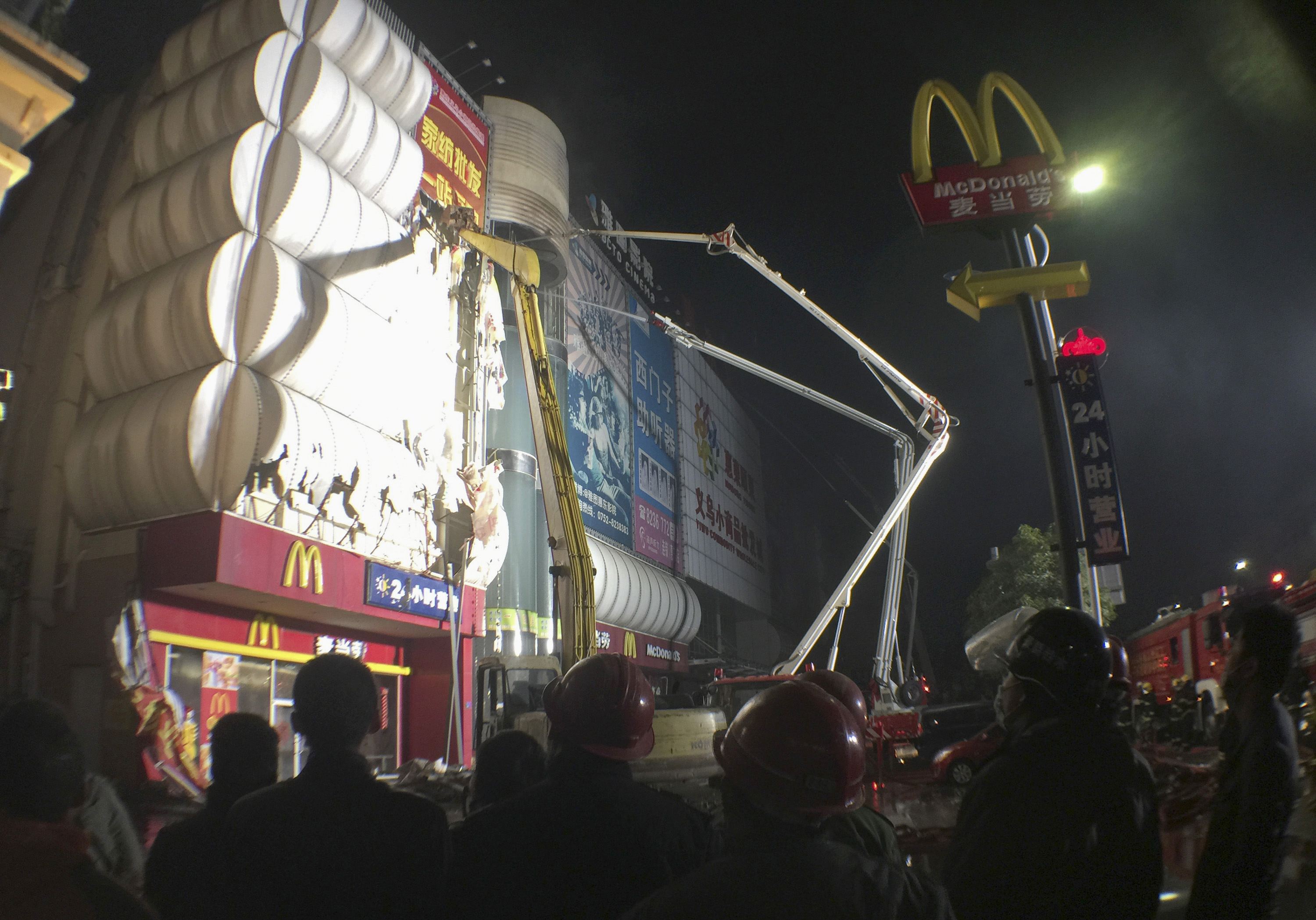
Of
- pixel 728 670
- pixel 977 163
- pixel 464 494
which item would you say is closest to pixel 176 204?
pixel 464 494

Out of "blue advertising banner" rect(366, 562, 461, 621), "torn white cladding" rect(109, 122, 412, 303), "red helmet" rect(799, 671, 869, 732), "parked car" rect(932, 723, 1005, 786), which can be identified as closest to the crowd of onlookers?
"red helmet" rect(799, 671, 869, 732)

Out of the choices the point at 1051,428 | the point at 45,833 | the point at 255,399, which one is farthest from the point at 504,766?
the point at 255,399

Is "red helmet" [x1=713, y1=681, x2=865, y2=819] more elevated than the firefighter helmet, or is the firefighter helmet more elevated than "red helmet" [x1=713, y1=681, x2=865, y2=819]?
the firefighter helmet

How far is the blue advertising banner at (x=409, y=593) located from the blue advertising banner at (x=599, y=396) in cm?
746

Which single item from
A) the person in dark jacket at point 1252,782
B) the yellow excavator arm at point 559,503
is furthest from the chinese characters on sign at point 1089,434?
the yellow excavator arm at point 559,503

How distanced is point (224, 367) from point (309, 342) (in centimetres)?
147

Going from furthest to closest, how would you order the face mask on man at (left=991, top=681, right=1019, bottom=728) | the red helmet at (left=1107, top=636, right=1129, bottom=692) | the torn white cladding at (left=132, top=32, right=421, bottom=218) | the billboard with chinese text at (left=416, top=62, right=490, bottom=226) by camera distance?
the billboard with chinese text at (left=416, top=62, right=490, bottom=226) < the torn white cladding at (left=132, top=32, right=421, bottom=218) < the red helmet at (left=1107, top=636, right=1129, bottom=692) < the face mask on man at (left=991, top=681, right=1019, bottom=728)

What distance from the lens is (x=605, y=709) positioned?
8.93 feet

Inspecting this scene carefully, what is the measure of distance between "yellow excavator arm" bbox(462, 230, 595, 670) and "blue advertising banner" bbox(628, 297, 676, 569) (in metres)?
15.7

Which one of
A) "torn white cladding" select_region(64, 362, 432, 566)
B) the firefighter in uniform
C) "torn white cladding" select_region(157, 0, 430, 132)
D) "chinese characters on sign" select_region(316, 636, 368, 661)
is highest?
"torn white cladding" select_region(157, 0, 430, 132)

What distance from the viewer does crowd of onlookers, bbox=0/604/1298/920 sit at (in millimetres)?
1843

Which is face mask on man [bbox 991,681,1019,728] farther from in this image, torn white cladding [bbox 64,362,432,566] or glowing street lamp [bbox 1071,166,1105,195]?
torn white cladding [bbox 64,362,432,566]

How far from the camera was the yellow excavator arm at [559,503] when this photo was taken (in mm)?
12000

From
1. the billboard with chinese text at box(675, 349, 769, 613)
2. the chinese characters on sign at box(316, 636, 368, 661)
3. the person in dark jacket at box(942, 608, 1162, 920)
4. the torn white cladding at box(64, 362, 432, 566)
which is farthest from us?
the billboard with chinese text at box(675, 349, 769, 613)
